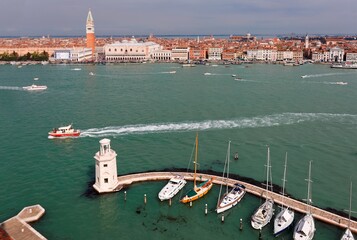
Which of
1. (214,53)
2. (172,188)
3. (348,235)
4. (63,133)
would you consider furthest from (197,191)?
(214,53)

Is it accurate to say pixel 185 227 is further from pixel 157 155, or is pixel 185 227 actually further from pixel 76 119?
pixel 76 119

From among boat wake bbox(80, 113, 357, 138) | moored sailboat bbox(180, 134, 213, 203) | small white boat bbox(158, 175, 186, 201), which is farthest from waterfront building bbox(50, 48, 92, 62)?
moored sailboat bbox(180, 134, 213, 203)

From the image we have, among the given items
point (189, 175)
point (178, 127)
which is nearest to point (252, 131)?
point (178, 127)

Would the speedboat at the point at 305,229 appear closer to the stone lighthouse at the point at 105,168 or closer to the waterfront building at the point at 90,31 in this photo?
the stone lighthouse at the point at 105,168

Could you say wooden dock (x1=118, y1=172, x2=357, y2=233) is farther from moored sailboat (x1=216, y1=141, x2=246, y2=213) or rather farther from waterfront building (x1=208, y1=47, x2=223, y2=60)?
waterfront building (x1=208, y1=47, x2=223, y2=60)

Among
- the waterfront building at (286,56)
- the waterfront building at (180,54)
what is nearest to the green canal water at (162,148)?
the waterfront building at (286,56)
